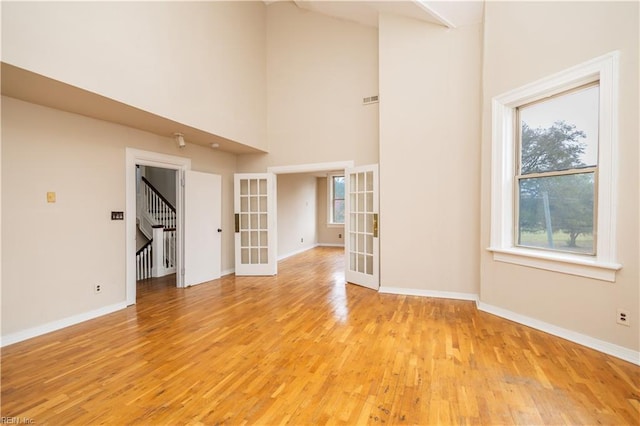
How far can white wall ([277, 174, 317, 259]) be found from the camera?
824cm

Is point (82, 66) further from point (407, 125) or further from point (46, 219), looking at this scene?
point (407, 125)

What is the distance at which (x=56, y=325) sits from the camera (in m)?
3.41

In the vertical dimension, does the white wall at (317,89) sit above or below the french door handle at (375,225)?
above

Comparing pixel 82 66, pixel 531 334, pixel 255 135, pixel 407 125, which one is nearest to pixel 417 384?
pixel 531 334

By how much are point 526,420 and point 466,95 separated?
384 centimetres

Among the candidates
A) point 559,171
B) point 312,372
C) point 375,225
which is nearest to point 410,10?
point 559,171

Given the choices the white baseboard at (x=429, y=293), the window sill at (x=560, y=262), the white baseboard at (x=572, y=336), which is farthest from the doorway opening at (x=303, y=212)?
the white baseboard at (x=572, y=336)

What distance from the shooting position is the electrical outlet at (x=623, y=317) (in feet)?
8.53

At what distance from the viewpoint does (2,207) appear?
2992 mm

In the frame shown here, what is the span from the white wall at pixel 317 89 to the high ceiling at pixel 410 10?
0.24 m

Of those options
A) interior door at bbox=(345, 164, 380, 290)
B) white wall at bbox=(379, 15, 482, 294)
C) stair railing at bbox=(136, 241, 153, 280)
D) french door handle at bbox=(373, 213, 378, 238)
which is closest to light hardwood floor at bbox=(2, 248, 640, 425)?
white wall at bbox=(379, 15, 482, 294)

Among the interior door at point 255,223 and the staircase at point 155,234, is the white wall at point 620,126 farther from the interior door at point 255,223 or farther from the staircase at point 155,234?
the staircase at point 155,234

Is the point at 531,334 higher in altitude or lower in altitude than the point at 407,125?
lower

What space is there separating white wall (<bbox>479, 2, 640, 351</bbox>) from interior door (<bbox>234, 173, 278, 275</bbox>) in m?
3.78
